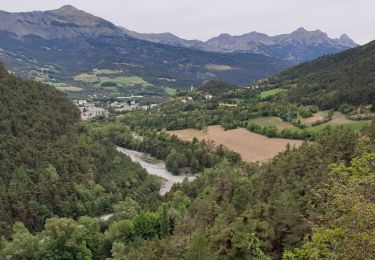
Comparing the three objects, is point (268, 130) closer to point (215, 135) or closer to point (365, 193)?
point (215, 135)

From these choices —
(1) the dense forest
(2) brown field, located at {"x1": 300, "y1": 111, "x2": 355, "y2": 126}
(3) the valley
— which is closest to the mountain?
(3) the valley

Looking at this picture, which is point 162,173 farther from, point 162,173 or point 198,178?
point 198,178

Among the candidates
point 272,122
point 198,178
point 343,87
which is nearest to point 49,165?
point 198,178

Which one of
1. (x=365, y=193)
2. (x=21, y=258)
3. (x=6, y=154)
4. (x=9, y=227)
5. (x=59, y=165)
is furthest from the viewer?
(x=59, y=165)

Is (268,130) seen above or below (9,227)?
above

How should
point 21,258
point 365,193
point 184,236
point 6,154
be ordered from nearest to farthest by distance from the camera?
point 365,193, point 184,236, point 21,258, point 6,154

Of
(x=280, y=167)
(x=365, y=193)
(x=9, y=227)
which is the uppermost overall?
(x=365, y=193)

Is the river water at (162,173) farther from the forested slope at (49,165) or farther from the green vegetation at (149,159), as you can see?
the forested slope at (49,165)

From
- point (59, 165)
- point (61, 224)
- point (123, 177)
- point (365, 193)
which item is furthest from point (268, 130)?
point (365, 193)

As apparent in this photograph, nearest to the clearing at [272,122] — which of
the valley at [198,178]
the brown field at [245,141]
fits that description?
the valley at [198,178]
